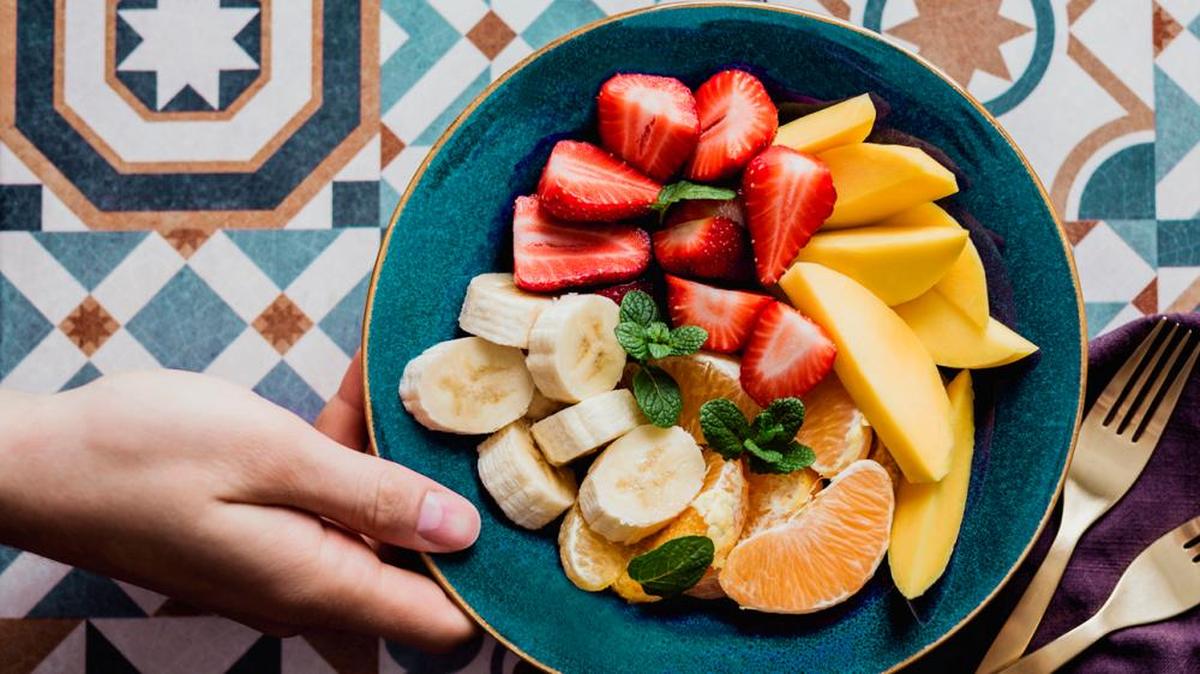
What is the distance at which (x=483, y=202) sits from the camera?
0.96 m

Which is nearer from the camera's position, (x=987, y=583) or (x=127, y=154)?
(x=987, y=583)

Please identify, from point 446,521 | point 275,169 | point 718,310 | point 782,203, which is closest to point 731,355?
point 718,310

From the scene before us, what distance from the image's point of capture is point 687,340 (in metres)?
0.92

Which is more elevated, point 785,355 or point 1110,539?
point 785,355

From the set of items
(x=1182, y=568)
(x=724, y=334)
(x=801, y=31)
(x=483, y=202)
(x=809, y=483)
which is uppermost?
(x=801, y=31)

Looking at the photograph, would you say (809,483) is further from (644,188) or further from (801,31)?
(801,31)

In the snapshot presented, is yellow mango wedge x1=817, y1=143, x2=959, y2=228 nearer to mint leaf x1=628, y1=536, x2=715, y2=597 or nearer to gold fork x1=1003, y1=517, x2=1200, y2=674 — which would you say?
mint leaf x1=628, y1=536, x2=715, y2=597

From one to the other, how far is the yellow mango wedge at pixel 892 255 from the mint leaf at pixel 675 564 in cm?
27

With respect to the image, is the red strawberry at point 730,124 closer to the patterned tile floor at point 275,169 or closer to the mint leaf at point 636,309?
the mint leaf at point 636,309

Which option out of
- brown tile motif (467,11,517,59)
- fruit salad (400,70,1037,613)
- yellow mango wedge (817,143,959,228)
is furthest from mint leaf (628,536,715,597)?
brown tile motif (467,11,517,59)

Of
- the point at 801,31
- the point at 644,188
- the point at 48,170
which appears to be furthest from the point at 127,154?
the point at 801,31

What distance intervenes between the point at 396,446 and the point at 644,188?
33 centimetres

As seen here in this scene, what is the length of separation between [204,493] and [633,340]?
39cm

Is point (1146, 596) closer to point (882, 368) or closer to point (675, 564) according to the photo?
point (882, 368)
